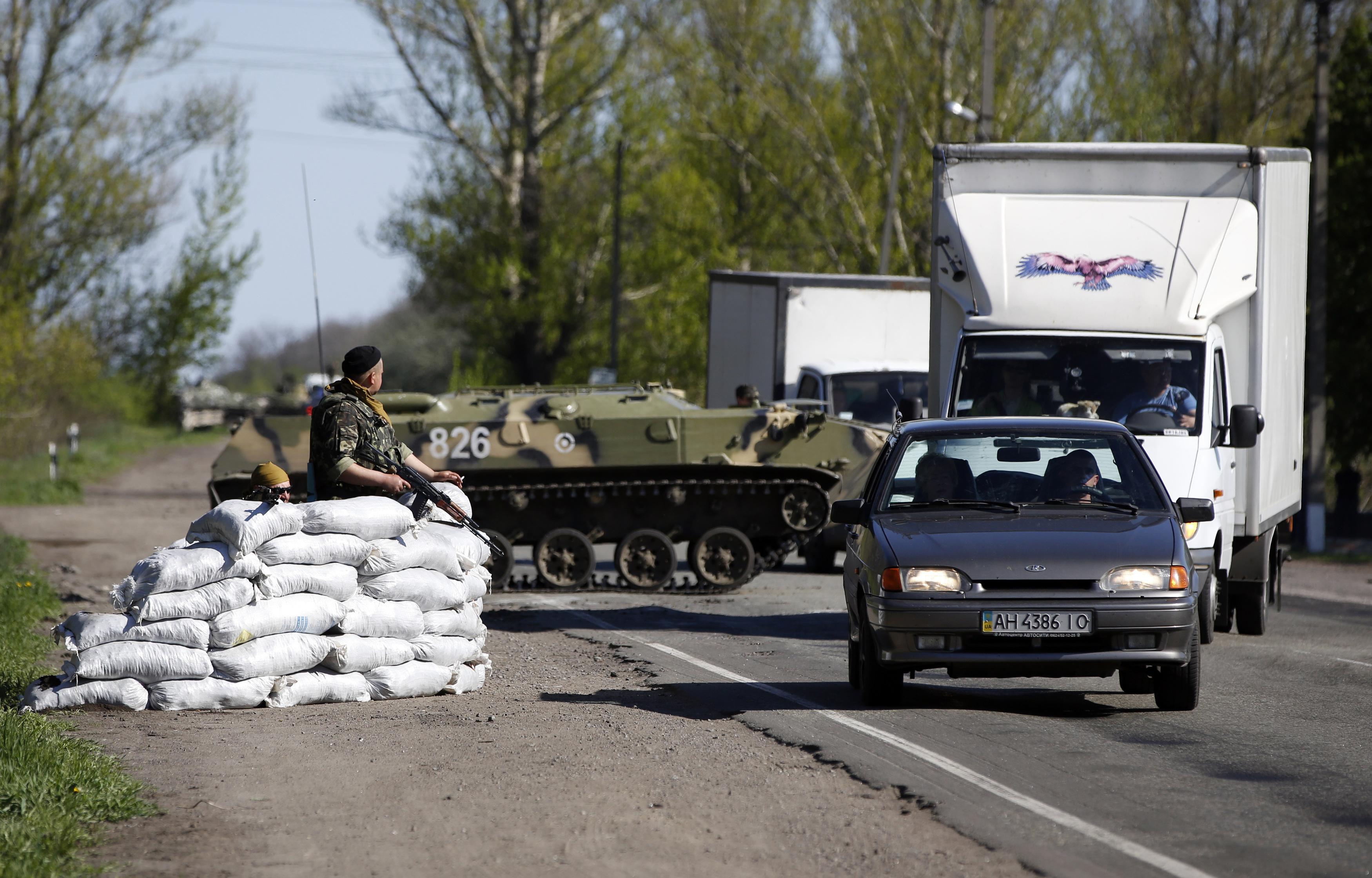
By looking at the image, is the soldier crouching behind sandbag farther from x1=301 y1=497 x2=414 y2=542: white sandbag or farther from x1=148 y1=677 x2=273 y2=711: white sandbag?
x1=148 y1=677 x2=273 y2=711: white sandbag

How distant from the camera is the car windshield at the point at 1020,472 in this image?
357 inches

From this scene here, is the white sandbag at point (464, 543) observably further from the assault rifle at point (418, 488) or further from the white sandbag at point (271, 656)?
the white sandbag at point (271, 656)

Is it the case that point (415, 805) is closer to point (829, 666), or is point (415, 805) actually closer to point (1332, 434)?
point (829, 666)

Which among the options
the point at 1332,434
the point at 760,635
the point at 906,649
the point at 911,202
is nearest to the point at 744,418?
the point at 760,635

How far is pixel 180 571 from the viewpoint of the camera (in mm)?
8266

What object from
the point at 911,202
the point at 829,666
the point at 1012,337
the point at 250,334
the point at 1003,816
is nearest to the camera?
the point at 1003,816

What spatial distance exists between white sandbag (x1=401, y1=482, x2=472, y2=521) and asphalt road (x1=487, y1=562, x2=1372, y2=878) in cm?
137

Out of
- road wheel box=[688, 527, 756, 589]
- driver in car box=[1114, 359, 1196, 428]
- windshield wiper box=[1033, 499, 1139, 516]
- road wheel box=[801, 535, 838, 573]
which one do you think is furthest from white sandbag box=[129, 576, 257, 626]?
road wheel box=[801, 535, 838, 573]

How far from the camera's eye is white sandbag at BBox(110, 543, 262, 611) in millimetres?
8250

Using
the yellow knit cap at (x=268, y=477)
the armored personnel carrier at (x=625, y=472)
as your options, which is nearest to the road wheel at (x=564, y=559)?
the armored personnel carrier at (x=625, y=472)

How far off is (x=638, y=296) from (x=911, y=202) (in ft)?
21.9

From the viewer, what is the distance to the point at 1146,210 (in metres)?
12.5

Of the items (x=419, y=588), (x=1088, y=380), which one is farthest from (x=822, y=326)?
(x=419, y=588)

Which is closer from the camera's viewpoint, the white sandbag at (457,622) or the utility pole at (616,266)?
the white sandbag at (457,622)
